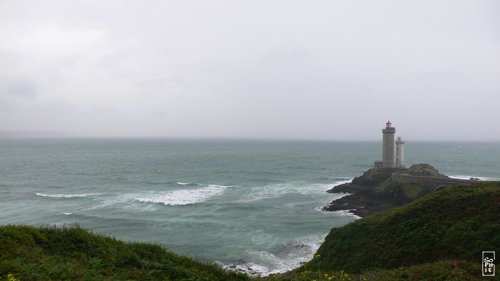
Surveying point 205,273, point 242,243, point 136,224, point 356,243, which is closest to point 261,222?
point 242,243

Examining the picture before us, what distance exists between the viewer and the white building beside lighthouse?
51125 millimetres

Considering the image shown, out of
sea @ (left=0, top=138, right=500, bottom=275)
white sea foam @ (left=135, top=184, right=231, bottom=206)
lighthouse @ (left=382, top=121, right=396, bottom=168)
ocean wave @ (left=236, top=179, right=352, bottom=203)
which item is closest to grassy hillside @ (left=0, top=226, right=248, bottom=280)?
sea @ (left=0, top=138, right=500, bottom=275)

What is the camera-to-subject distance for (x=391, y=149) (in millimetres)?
51125

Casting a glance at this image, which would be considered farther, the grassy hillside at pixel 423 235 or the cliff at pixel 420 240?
the grassy hillside at pixel 423 235

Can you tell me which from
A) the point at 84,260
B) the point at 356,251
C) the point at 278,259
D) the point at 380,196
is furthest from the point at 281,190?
the point at 84,260

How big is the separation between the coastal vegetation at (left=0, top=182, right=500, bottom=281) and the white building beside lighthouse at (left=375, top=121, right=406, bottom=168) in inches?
1254

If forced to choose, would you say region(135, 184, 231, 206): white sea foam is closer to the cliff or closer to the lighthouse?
the lighthouse

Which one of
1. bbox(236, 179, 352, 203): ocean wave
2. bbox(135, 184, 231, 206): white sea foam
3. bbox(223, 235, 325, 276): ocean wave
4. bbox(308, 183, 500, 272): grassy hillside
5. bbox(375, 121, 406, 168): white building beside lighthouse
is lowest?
bbox(223, 235, 325, 276): ocean wave

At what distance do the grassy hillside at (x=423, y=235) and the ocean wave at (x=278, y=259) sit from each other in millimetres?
4869

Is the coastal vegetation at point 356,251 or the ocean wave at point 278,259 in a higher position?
the coastal vegetation at point 356,251

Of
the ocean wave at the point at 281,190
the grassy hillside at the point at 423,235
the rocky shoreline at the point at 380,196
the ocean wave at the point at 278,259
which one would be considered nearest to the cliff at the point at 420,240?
the grassy hillside at the point at 423,235

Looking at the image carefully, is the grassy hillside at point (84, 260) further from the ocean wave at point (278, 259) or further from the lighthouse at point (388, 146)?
the lighthouse at point (388, 146)

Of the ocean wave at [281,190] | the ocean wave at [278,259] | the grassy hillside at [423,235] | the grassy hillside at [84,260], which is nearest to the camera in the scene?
the grassy hillside at [84,260]

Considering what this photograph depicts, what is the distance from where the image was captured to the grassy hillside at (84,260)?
29.4 feet
